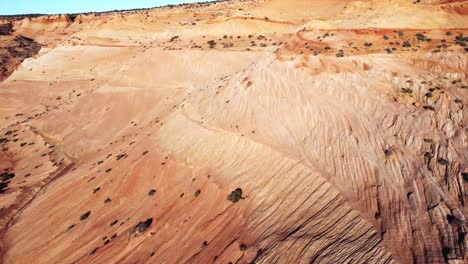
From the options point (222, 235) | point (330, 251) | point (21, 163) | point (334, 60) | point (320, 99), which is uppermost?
point (334, 60)

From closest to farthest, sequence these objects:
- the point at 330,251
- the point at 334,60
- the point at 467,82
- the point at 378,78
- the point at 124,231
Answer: the point at 330,251 < the point at 124,231 < the point at 467,82 < the point at 378,78 < the point at 334,60

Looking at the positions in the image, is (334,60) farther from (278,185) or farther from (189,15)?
(189,15)

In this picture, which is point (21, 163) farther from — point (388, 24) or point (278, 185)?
point (388, 24)

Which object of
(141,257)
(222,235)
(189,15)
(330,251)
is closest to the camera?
(330,251)

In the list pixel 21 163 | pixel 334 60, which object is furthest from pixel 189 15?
pixel 334 60

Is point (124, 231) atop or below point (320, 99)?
below

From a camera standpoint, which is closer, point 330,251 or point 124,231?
point 330,251
